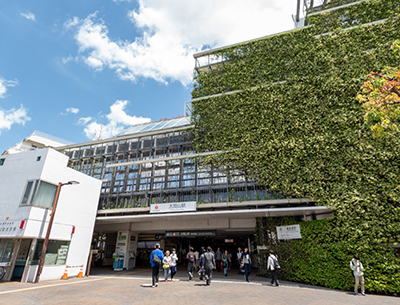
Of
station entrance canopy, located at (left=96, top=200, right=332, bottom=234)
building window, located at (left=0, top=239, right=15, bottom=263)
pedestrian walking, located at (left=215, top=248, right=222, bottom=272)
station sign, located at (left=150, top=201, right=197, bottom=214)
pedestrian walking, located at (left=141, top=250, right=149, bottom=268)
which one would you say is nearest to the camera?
building window, located at (left=0, top=239, right=15, bottom=263)

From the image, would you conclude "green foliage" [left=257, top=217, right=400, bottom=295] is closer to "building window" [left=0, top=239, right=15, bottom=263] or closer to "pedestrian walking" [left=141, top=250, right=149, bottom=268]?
"pedestrian walking" [left=141, top=250, right=149, bottom=268]

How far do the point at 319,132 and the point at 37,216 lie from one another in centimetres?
1641

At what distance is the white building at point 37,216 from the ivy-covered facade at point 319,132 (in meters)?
9.44

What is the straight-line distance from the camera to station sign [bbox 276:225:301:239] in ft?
42.5

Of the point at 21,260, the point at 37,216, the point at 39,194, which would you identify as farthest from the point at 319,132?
the point at 21,260

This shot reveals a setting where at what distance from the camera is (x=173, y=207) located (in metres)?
15.5

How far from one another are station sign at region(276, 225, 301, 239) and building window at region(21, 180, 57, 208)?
1306 cm

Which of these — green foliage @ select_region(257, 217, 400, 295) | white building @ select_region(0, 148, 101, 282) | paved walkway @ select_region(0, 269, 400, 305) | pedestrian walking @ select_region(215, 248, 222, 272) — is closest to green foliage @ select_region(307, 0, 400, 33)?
green foliage @ select_region(257, 217, 400, 295)

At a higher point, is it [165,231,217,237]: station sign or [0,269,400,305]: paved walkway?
[165,231,217,237]: station sign

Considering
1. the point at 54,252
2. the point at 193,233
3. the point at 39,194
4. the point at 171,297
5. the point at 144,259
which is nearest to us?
the point at 171,297

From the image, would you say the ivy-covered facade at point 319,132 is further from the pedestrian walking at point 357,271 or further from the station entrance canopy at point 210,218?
the station entrance canopy at point 210,218

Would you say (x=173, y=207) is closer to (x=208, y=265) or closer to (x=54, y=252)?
(x=208, y=265)

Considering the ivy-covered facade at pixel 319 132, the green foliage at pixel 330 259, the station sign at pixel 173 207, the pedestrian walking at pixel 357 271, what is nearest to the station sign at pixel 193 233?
the station sign at pixel 173 207

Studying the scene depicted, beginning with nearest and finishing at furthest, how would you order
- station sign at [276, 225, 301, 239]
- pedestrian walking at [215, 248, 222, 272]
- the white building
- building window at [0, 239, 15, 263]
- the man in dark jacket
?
1. the man in dark jacket
2. the white building
3. building window at [0, 239, 15, 263]
4. station sign at [276, 225, 301, 239]
5. pedestrian walking at [215, 248, 222, 272]
